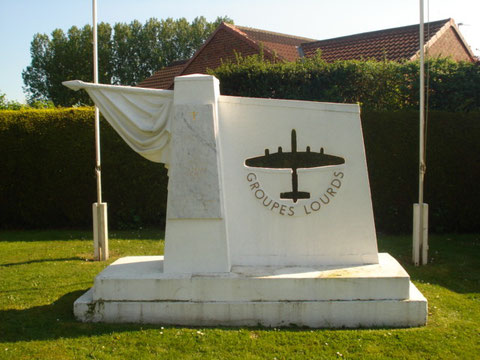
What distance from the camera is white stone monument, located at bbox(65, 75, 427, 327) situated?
4.54m

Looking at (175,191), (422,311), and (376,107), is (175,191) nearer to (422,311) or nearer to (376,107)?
(422,311)

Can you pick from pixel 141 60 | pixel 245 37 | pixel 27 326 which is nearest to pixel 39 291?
pixel 27 326

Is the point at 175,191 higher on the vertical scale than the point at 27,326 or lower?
higher

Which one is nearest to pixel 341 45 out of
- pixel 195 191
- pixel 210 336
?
pixel 195 191

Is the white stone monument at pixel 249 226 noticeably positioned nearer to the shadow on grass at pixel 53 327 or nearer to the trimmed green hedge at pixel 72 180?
the shadow on grass at pixel 53 327

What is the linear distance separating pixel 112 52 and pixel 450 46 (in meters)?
25.5

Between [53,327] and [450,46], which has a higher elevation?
[450,46]

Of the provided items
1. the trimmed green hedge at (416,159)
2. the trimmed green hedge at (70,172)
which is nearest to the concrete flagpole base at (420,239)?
the trimmed green hedge at (416,159)

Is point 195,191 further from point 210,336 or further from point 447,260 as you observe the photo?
point 447,260

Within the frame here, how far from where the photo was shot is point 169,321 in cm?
459

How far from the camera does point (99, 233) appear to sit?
24.3 ft

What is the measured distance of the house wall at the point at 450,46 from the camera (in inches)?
604

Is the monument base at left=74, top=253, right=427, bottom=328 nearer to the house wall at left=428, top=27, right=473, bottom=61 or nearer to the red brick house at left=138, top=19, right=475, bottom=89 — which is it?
the red brick house at left=138, top=19, right=475, bottom=89

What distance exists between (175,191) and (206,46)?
45.7ft
